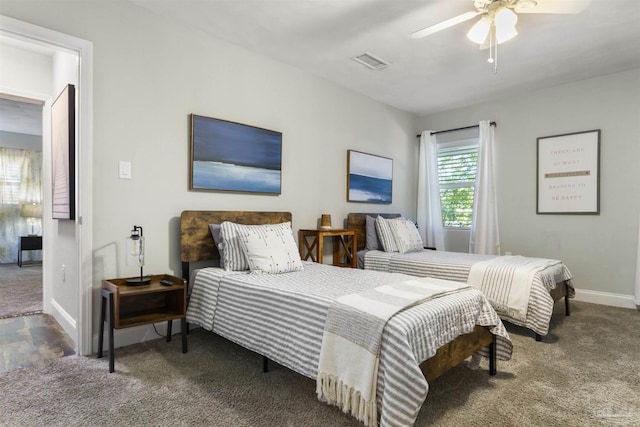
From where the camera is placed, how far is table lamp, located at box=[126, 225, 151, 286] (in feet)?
7.66

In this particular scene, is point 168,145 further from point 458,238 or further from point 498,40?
point 458,238

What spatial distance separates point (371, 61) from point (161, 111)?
1972 mm

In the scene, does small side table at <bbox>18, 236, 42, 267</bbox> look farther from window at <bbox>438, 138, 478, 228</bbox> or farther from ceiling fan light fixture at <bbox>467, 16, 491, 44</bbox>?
ceiling fan light fixture at <bbox>467, 16, 491, 44</bbox>

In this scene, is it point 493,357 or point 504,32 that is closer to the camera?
point 493,357

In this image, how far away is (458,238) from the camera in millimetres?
4910

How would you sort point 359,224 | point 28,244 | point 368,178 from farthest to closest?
1. point 28,244
2. point 368,178
3. point 359,224

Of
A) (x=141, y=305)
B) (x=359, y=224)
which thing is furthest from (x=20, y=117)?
(x=359, y=224)

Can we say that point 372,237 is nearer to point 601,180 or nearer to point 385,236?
point 385,236

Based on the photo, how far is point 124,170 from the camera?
2.52 metres

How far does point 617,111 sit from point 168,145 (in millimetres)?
4425

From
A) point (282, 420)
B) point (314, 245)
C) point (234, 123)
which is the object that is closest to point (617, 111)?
point (314, 245)

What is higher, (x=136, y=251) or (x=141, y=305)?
(x=136, y=251)

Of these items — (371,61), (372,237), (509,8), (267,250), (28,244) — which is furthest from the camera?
(28,244)

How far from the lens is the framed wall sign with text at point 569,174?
12.7ft
